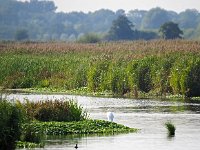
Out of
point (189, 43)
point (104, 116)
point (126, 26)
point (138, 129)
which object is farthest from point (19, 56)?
point (126, 26)

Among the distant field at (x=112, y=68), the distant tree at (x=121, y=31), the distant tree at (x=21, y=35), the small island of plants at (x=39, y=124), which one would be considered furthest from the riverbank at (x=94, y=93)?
the distant tree at (x=21, y=35)

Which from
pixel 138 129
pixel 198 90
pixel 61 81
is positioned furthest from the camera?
pixel 61 81

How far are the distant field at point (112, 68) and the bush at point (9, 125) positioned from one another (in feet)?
84.6

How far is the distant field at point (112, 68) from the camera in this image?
176 feet

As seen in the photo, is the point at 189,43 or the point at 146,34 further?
the point at 146,34

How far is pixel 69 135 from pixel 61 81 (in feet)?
106

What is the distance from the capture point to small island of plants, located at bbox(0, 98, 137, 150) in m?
26.6

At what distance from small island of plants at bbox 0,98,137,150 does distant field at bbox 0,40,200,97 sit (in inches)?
764

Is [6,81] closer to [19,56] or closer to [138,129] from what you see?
[19,56]

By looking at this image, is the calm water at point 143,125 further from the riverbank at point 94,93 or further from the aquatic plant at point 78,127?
the riverbank at point 94,93

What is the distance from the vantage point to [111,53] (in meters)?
68.9

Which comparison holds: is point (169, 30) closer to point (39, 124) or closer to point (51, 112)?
point (51, 112)

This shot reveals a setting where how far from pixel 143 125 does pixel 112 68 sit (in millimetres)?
23690

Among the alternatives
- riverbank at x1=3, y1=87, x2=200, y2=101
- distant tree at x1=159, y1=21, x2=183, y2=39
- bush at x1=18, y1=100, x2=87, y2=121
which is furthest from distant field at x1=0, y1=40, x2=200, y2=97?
distant tree at x1=159, y1=21, x2=183, y2=39
